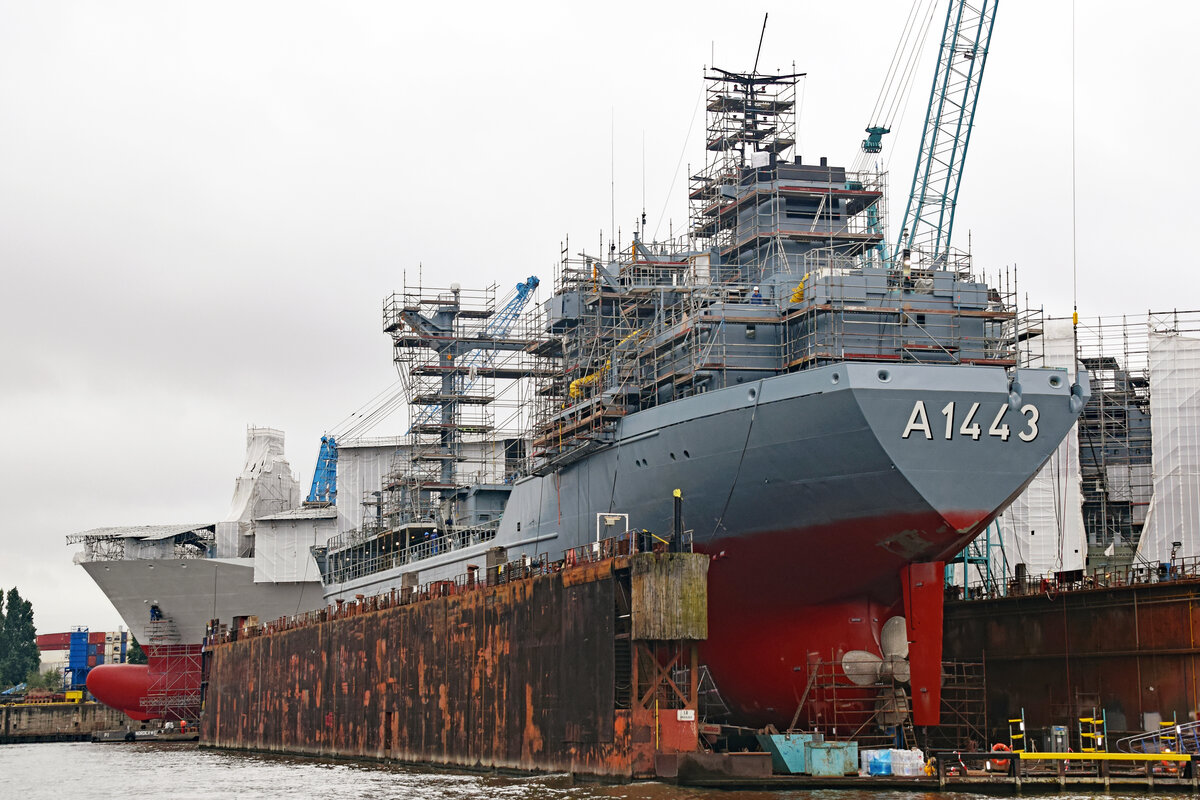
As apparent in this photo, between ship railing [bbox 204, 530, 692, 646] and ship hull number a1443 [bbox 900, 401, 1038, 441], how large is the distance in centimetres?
501

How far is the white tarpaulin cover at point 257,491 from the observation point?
70312mm

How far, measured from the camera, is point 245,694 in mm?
53375

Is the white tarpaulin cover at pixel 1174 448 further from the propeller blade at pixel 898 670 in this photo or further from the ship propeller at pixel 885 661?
the propeller blade at pixel 898 670

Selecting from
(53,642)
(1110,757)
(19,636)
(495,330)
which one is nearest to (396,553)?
(495,330)

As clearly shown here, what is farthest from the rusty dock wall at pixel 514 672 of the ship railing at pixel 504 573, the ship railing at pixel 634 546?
the ship railing at pixel 634 546

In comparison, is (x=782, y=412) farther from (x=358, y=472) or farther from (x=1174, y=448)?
(x=358, y=472)

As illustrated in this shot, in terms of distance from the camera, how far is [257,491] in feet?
237

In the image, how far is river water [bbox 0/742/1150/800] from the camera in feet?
82.8

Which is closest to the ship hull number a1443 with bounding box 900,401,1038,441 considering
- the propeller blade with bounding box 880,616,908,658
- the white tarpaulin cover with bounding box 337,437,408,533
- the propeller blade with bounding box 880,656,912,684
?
the propeller blade with bounding box 880,616,908,658

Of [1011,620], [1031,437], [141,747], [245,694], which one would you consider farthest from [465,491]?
[1031,437]

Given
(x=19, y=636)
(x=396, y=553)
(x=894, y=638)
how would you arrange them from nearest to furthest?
(x=894, y=638) < (x=396, y=553) < (x=19, y=636)

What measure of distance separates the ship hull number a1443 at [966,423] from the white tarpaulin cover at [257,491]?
48.1 metres

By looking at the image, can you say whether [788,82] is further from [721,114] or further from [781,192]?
[781,192]

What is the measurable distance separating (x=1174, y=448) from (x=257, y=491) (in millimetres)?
43842
